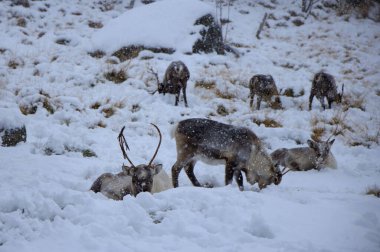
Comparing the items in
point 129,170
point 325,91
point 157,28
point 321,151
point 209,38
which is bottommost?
point 321,151

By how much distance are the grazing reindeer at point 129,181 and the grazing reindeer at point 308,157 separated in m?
3.23

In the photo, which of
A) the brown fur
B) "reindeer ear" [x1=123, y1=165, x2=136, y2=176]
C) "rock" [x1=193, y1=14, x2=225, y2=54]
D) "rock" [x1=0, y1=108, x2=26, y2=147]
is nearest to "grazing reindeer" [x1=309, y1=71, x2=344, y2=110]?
the brown fur

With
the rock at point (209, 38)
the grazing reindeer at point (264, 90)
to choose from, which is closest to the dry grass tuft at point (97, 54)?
the rock at point (209, 38)

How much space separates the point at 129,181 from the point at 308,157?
4.35 metres

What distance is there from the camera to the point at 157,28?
620 inches

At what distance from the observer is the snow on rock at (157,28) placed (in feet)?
50.1

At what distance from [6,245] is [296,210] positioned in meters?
3.02

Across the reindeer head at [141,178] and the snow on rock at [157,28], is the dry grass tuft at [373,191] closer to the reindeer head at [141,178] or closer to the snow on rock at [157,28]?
the reindeer head at [141,178]

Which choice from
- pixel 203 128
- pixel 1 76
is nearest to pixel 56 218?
pixel 203 128

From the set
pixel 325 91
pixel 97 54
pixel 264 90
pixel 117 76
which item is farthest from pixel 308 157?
pixel 97 54

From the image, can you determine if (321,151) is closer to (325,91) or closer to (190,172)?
(190,172)

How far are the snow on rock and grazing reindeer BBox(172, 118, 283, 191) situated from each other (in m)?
9.29

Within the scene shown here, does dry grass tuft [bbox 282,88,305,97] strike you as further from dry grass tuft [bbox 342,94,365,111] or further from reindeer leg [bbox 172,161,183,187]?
reindeer leg [bbox 172,161,183,187]

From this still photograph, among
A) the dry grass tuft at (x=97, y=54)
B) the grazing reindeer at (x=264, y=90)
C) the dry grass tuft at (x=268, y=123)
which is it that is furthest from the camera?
the dry grass tuft at (x=97, y=54)
